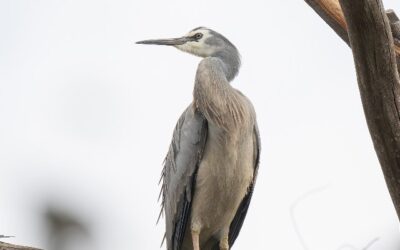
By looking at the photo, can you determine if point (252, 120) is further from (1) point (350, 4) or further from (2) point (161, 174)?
(1) point (350, 4)

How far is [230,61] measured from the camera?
5.16m

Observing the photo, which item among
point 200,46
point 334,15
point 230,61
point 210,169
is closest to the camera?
point 334,15

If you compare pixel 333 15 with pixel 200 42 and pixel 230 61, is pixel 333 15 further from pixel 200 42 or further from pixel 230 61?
pixel 200 42

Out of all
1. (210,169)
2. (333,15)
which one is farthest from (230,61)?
(333,15)

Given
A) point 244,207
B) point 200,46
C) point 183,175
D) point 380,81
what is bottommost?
point 244,207

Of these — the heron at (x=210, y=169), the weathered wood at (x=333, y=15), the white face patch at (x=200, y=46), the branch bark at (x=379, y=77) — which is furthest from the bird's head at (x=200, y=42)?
the branch bark at (x=379, y=77)

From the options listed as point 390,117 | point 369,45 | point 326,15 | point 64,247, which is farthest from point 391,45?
point 64,247

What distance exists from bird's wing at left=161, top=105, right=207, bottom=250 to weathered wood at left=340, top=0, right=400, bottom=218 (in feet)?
5.65

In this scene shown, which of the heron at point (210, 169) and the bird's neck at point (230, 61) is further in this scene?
the bird's neck at point (230, 61)

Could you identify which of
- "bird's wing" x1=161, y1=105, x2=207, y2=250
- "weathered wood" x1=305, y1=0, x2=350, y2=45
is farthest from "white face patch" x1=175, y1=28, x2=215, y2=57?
"weathered wood" x1=305, y1=0, x2=350, y2=45

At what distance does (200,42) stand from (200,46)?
0.09 feet

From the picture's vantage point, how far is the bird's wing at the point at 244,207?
15.5 feet

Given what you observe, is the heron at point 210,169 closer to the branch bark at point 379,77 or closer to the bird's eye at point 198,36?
the bird's eye at point 198,36

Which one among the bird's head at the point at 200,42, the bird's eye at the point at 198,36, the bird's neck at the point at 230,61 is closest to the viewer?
the bird's neck at the point at 230,61
